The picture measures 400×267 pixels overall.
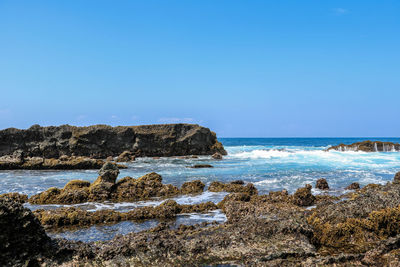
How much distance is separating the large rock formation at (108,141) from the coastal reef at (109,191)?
26039 mm

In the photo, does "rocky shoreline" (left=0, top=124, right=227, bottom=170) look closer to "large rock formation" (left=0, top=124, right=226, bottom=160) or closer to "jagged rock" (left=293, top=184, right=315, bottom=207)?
"large rock formation" (left=0, top=124, right=226, bottom=160)

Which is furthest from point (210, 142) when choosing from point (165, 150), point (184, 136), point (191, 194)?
point (191, 194)

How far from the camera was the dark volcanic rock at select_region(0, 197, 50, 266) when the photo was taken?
3.80 meters

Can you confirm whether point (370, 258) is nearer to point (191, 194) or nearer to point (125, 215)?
point (125, 215)

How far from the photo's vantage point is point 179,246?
451 cm

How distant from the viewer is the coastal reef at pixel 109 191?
11.1 meters

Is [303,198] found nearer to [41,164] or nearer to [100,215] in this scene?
[100,215]

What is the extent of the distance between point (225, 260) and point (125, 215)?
4.85 metres

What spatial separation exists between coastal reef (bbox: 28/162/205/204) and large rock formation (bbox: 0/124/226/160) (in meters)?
26.0

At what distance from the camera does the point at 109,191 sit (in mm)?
11797

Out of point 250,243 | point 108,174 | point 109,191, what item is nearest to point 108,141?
point 108,174

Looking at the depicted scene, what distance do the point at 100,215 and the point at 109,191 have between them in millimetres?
3744

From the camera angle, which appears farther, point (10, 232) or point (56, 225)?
point (56, 225)

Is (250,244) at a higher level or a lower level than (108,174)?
lower
